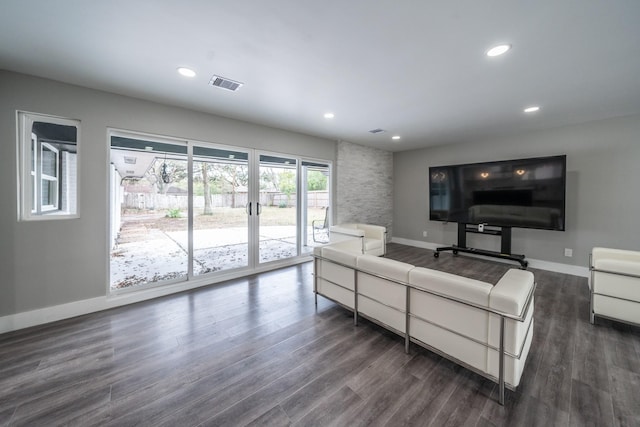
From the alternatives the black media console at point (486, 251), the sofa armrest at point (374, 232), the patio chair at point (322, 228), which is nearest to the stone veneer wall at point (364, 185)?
the patio chair at point (322, 228)

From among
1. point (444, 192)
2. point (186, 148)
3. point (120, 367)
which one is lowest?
point (120, 367)

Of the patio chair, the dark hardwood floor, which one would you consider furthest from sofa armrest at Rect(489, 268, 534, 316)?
the patio chair

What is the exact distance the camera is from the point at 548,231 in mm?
4539

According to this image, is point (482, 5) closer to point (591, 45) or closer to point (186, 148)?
point (591, 45)

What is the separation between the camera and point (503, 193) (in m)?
4.66

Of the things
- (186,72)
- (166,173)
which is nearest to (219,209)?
(166,173)

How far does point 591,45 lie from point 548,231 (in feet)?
12.1

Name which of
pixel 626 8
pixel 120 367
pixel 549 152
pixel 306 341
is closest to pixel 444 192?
pixel 549 152

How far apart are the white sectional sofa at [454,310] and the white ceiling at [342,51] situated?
1890mm

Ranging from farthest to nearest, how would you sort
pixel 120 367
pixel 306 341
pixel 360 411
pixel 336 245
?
1. pixel 336 245
2. pixel 306 341
3. pixel 120 367
4. pixel 360 411

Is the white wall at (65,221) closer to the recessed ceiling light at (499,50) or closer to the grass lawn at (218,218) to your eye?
the grass lawn at (218,218)

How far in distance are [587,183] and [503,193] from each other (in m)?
1.18

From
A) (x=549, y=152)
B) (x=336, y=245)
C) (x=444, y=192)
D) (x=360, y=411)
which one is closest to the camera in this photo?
(x=360, y=411)

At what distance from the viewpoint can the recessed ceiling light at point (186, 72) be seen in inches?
96.5
